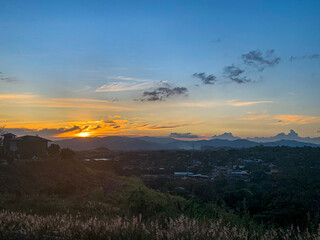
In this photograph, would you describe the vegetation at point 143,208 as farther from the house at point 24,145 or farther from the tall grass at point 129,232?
the house at point 24,145

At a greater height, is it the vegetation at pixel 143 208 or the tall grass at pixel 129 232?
the tall grass at pixel 129 232

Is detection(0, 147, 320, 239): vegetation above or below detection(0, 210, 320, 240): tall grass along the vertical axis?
below

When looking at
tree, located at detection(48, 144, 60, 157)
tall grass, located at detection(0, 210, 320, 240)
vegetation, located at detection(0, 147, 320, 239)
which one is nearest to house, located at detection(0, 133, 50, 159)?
tree, located at detection(48, 144, 60, 157)

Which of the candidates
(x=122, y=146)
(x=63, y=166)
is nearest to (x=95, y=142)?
(x=122, y=146)

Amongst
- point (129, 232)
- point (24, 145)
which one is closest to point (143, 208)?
point (129, 232)

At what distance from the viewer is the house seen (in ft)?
129

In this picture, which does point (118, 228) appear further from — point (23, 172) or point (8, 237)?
point (23, 172)

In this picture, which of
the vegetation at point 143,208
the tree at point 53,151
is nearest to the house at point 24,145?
the tree at point 53,151

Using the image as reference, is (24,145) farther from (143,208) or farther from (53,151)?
(143,208)

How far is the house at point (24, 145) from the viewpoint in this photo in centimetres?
3947

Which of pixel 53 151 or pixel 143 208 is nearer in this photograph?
pixel 143 208

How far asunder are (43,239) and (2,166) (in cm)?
2358

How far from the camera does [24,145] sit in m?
40.9

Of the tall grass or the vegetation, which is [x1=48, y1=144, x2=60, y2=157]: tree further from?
the tall grass
